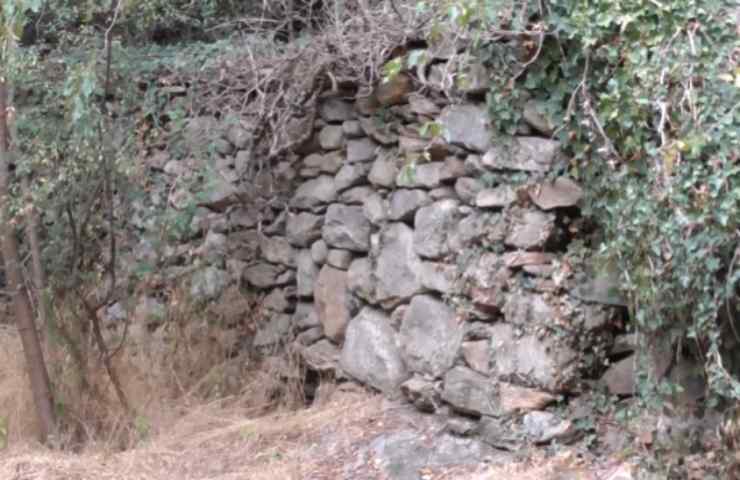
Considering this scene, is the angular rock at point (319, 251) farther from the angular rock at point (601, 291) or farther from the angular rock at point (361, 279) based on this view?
the angular rock at point (601, 291)

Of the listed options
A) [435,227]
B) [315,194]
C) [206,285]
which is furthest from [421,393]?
[206,285]

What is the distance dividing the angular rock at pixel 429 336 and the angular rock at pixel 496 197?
514 mm

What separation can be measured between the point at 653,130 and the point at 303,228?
2414 millimetres

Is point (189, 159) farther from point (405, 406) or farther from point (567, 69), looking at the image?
point (567, 69)

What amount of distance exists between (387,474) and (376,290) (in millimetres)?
1002

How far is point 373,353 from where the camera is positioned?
17.0 ft

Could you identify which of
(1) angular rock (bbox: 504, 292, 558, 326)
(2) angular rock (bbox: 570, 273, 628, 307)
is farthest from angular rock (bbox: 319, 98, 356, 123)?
(2) angular rock (bbox: 570, 273, 628, 307)

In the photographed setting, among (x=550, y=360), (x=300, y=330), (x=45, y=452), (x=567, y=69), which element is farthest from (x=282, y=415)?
(x=567, y=69)

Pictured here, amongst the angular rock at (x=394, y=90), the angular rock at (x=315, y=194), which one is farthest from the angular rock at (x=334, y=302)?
the angular rock at (x=394, y=90)

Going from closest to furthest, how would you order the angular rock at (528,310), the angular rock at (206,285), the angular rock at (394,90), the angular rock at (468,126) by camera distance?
1. the angular rock at (528,310)
2. the angular rock at (468,126)
3. the angular rock at (394,90)
4. the angular rock at (206,285)

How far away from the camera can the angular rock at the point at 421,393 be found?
15.5 ft

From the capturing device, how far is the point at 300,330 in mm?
5871

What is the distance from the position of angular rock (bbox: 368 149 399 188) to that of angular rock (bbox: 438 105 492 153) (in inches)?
18.6

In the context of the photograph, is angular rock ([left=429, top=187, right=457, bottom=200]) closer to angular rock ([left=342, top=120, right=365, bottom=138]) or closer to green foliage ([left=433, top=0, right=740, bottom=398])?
green foliage ([left=433, top=0, right=740, bottom=398])
